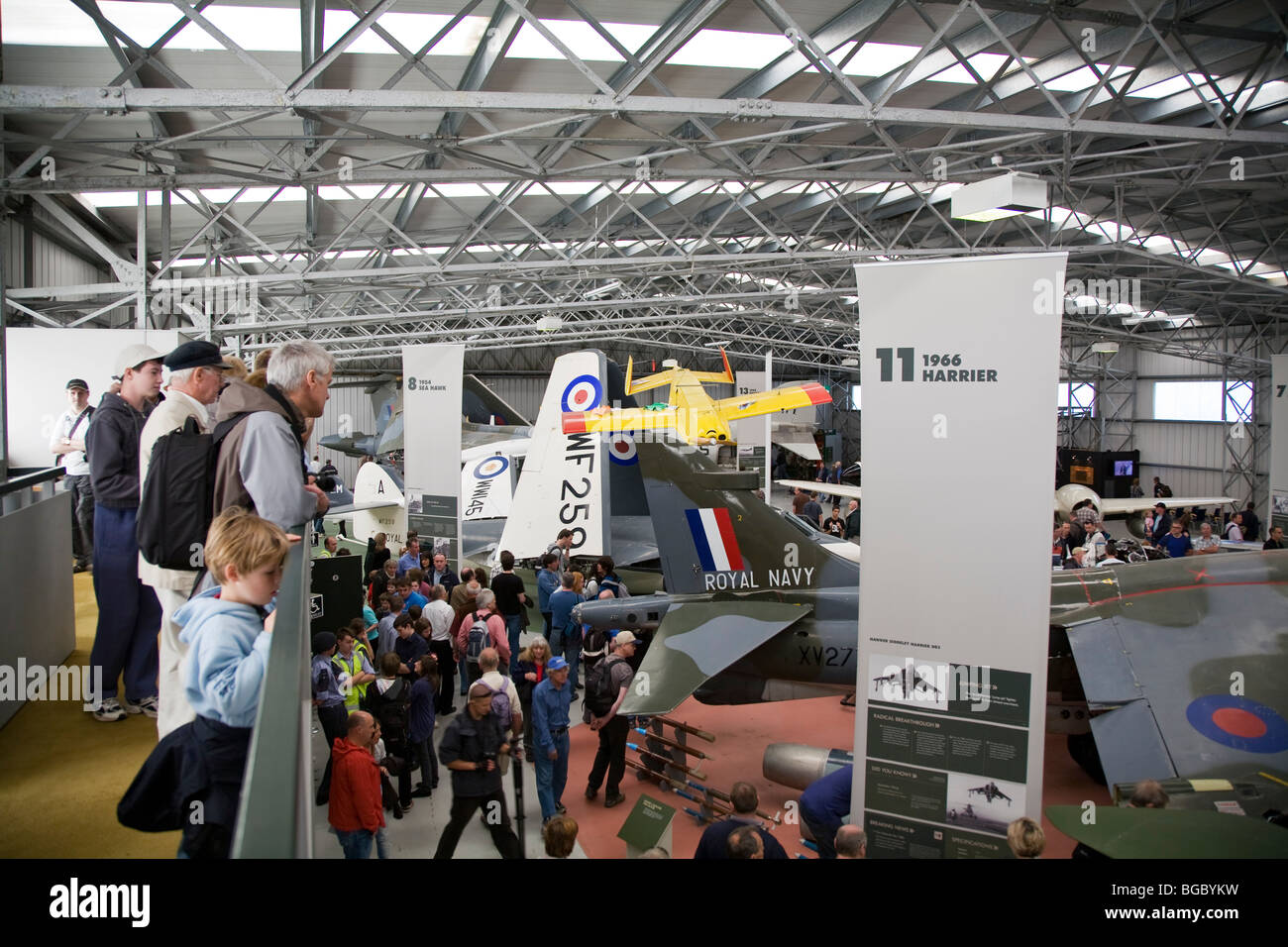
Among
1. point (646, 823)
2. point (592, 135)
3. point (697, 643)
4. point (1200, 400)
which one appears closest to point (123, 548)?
point (646, 823)

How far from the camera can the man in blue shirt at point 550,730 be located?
5.38 meters

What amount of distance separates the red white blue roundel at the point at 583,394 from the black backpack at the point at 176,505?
7176 mm

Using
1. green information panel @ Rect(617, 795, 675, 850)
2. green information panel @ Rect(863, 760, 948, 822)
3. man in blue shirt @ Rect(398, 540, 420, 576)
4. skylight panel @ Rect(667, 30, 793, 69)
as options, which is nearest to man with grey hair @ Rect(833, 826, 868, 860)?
green information panel @ Rect(863, 760, 948, 822)

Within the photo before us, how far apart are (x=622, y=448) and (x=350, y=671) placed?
5.49 m

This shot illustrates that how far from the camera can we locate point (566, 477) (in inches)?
379

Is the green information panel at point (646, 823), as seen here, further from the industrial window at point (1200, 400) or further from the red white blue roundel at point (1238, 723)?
the industrial window at point (1200, 400)

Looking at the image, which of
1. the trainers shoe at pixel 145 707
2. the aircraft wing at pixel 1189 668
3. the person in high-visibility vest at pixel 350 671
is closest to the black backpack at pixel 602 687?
the person in high-visibility vest at pixel 350 671

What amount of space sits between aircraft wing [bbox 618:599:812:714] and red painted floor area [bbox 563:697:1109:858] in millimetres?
1211

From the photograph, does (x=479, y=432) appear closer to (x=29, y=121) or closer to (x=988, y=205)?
(x=29, y=121)

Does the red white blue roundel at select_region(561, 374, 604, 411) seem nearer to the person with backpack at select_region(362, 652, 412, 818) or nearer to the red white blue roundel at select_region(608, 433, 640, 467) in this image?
the red white blue roundel at select_region(608, 433, 640, 467)

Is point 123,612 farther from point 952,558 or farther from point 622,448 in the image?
point 622,448

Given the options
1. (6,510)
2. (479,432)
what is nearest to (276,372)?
(6,510)

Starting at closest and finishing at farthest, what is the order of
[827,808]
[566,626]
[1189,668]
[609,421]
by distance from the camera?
[827,808], [1189,668], [566,626], [609,421]
